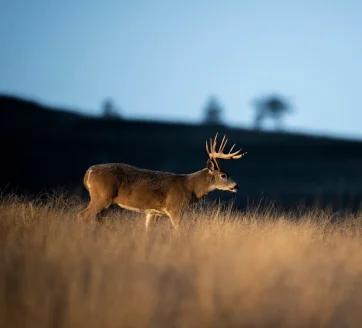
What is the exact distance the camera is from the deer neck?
14.3 m

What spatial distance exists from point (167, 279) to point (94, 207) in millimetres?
5388

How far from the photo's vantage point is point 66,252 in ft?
26.1

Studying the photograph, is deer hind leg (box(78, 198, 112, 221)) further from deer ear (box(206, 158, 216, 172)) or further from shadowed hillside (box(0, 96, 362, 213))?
shadowed hillside (box(0, 96, 362, 213))

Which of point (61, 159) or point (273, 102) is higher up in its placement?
point (273, 102)

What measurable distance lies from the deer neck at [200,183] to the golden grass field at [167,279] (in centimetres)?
373

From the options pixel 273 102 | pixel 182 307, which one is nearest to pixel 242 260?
pixel 182 307

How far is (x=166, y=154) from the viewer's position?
164 ft

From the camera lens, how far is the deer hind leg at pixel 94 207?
12500 millimetres

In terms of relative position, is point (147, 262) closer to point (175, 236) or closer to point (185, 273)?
point (185, 273)

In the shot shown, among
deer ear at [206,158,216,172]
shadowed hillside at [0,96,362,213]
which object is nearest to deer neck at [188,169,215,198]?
deer ear at [206,158,216,172]

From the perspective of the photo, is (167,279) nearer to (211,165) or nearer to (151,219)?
(151,219)

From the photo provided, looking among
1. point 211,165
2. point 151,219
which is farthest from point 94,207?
point 211,165

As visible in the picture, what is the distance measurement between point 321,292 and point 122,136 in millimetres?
47832

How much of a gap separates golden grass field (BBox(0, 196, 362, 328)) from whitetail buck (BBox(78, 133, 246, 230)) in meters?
2.48
